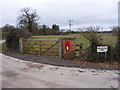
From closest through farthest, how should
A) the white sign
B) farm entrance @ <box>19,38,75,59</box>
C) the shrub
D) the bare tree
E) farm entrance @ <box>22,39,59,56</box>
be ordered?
1. the white sign
2. farm entrance @ <box>19,38,75,59</box>
3. farm entrance @ <box>22,39,59,56</box>
4. the shrub
5. the bare tree

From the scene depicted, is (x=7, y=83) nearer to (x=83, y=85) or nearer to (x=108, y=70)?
(x=83, y=85)

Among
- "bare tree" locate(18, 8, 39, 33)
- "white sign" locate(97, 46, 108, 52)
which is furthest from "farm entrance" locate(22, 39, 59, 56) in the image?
"bare tree" locate(18, 8, 39, 33)

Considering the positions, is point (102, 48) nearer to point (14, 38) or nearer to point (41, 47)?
point (41, 47)

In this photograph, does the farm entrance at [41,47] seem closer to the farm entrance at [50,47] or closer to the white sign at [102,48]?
the farm entrance at [50,47]

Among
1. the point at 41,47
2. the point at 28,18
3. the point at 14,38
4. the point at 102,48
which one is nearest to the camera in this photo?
the point at 102,48

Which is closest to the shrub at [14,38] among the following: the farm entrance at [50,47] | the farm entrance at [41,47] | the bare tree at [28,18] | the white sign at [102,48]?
the farm entrance at [50,47]

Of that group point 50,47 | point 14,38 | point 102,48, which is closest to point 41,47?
point 50,47

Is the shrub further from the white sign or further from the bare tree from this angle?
the bare tree

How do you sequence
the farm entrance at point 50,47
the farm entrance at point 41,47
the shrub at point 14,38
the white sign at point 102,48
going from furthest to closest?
1. the shrub at point 14,38
2. the farm entrance at point 41,47
3. the farm entrance at point 50,47
4. the white sign at point 102,48

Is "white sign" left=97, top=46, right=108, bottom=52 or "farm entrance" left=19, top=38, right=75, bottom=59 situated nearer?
"white sign" left=97, top=46, right=108, bottom=52

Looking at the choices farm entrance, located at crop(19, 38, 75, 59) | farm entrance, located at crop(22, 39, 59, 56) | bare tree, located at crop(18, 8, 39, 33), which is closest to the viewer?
farm entrance, located at crop(19, 38, 75, 59)

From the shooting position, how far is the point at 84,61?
999 cm

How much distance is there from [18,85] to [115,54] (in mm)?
6514

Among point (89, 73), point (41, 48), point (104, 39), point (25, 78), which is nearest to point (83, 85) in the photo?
point (89, 73)
